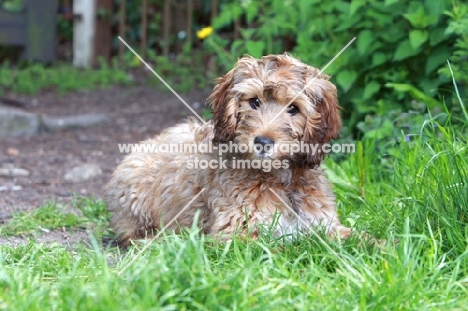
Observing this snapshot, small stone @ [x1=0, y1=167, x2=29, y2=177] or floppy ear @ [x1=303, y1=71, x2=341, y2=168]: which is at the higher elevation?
floppy ear @ [x1=303, y1=71, x2=341, y2=168]

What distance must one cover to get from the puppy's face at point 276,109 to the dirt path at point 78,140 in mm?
2055

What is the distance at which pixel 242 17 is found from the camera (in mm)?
11289

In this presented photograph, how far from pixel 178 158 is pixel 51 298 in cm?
179

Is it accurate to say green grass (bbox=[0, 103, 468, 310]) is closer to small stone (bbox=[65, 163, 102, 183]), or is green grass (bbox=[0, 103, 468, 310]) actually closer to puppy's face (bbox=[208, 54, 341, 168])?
puppy's face (bbox=[208, 54, 341, 168])

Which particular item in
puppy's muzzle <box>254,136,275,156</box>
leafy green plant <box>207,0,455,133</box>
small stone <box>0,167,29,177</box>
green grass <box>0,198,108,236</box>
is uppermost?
leafy green plant <box>207,0,455,133</box>

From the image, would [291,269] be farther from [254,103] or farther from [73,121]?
[73,121]

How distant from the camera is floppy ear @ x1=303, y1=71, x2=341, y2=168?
4.19 meters

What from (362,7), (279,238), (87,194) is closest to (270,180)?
(279,238)

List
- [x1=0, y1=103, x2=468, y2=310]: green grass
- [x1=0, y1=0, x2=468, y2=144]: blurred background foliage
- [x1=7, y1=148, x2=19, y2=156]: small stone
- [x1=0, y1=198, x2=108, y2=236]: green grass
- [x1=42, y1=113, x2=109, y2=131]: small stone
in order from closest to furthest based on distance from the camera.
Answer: [x1=0, y1=103, x2=468, y2=310]: green grass
[x1=0, y1=198, x2=108, y2=236]: green grass
[x1=0, y1=0, x2=468, y2=144]: blurred background foliage
[x1=7, y1=148, x2=19, y2=156]: small stone
[x1=42, y1=113, x2=109, y2=131]: small stone

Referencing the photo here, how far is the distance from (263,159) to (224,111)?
15.5 inches

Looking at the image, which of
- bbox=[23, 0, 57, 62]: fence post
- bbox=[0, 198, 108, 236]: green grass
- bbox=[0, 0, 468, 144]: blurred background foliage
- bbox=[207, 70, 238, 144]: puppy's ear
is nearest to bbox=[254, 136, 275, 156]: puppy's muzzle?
bbox=[207, 70, 238, 144]: puppy's ear

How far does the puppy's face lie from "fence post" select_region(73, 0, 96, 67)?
7.90 metres

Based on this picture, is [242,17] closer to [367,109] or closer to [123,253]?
[367,109]

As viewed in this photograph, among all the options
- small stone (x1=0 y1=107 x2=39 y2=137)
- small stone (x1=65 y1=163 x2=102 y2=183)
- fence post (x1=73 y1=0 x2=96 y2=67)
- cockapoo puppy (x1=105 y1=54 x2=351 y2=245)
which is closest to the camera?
cockapoo puppy (x1=105 y1=54 x2=351 y2=245)
